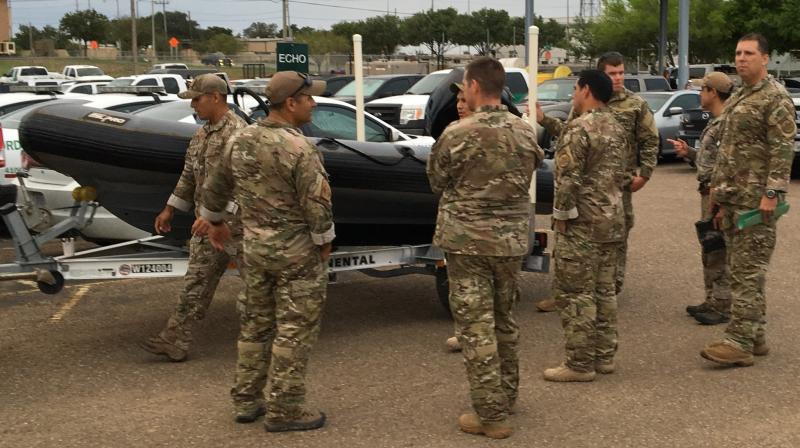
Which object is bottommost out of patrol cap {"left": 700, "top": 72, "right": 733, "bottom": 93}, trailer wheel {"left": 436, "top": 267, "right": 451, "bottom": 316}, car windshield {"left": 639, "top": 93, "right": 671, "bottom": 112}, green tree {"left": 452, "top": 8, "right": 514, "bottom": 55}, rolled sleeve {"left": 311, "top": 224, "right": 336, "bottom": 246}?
trailer wheel {"left": 436, "top": 267, "right": 451, "bottom": 316}

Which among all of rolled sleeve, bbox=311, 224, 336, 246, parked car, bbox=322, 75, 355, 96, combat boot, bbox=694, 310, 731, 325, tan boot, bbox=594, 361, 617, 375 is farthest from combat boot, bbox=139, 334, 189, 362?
parked car, bbox=322, 75, 355, 96

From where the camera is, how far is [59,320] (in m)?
7.75

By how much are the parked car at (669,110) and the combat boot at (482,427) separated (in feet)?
46.4

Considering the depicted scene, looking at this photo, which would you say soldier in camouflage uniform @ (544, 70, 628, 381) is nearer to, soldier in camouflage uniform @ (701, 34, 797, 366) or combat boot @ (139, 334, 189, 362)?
soldier in camouflage uniform @ (701, 34, 797, 366)

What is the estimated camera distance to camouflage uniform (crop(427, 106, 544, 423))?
500 centimetres

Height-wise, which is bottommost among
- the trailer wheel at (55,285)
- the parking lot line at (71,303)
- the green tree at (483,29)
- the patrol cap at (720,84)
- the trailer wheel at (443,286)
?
the parking lot line at (71,303)

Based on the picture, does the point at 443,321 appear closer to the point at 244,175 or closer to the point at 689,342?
the point at 689,342

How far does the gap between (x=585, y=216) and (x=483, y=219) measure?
114 centimetres

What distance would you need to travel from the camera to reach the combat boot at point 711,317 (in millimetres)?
7453

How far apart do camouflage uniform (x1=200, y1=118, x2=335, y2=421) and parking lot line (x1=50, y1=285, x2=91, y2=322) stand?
10.2 feet

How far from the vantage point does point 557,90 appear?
2159 cm

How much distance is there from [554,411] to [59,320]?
396 cm

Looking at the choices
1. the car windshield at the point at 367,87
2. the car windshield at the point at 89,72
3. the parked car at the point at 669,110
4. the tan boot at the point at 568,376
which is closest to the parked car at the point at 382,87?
the car windshield at the point at 367,87

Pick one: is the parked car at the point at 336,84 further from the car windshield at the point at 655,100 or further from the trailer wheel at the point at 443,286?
the trailer wheel at the point at 443,286
